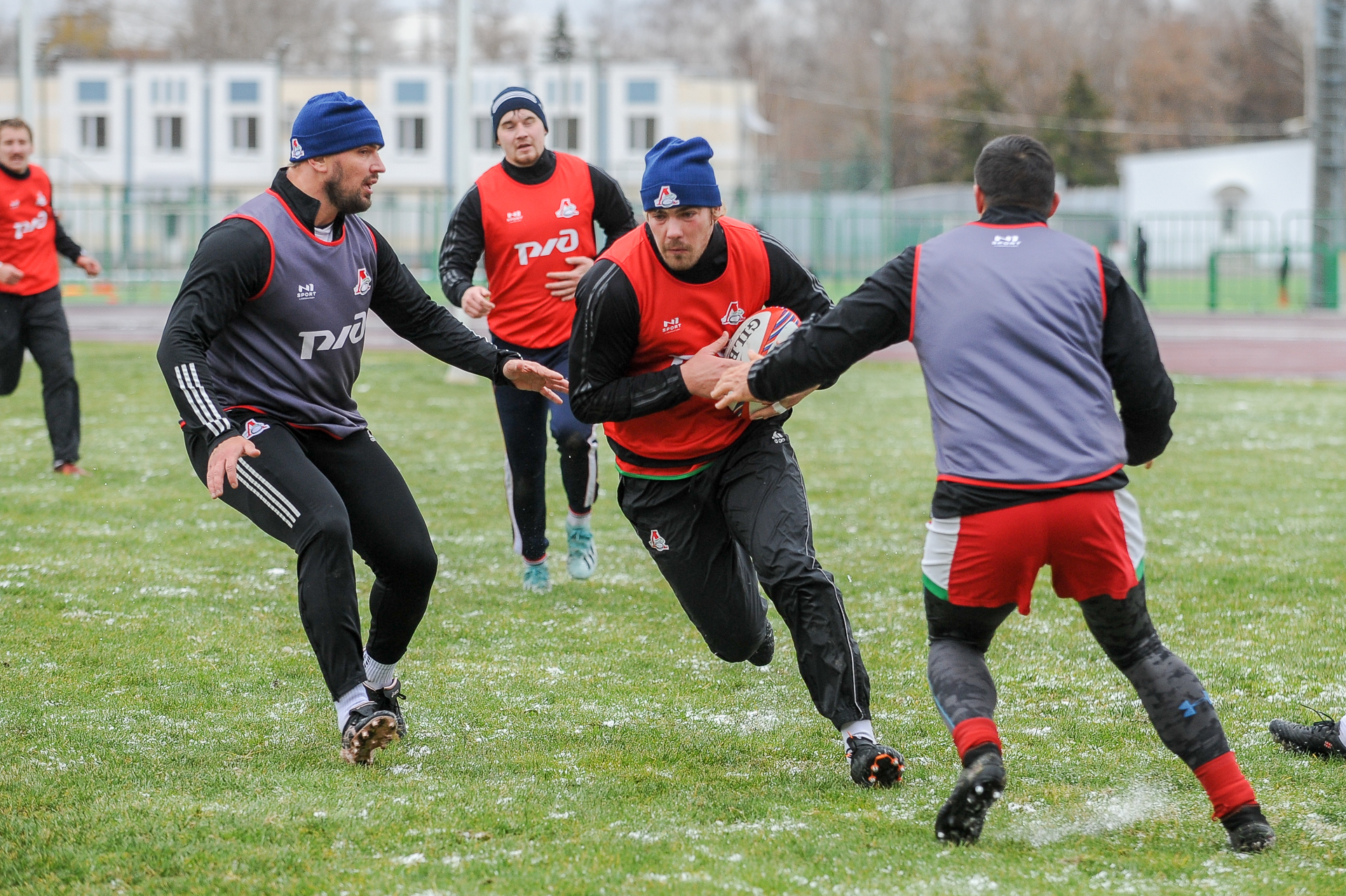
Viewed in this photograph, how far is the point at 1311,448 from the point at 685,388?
901cm

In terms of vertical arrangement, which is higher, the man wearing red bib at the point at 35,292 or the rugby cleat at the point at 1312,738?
the man wearing red bib at the point at 35,292

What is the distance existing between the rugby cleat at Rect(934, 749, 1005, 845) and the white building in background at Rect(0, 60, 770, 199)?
203 ft

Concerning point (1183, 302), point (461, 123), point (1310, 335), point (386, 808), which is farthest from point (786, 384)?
point (1183, 302)

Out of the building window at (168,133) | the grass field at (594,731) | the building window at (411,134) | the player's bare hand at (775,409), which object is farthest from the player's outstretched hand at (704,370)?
the building window at (168,133)

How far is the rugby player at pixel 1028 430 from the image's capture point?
11.7 ft

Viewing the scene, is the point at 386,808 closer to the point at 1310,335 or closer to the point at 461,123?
the point at 461,123

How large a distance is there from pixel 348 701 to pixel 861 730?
5.17ft

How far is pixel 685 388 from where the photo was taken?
176 inches

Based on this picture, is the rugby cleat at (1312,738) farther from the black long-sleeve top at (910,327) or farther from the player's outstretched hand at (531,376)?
the player's outstretched hand at (531,376)

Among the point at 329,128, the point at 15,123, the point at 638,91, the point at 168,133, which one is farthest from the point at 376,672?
the point at 168,133

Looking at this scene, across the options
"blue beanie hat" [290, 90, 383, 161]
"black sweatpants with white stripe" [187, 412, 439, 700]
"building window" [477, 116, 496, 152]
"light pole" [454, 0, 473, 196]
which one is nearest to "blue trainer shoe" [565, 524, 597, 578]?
"black sweatpants with white stripe" [187, 412, 439, 700]

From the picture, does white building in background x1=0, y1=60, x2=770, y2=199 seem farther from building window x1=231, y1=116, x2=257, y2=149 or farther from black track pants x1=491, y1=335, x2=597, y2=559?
black track pants x1=491, y1=335, x2=597, y2=559

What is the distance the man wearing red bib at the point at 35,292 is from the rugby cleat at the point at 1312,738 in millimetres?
8055

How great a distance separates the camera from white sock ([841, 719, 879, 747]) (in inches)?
170
